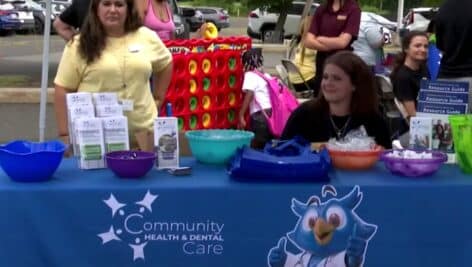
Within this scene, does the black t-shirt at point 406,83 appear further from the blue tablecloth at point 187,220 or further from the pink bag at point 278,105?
the blue tablecloth at point 187,220

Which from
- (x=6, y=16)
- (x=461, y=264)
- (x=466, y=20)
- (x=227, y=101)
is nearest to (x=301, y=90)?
(x=227, y=101)

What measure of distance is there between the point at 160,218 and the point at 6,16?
25765 mm

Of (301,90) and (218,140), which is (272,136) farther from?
(218,140)

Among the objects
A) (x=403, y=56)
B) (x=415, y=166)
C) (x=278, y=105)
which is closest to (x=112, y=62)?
(x=415, y=166)

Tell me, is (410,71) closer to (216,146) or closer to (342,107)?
(342,107)

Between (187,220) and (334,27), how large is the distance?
3.64 m

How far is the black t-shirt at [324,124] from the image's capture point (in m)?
3.62

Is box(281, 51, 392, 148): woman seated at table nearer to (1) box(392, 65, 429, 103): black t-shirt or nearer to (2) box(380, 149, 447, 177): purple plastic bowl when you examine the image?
(2) box(380, 149, 447, 177): purple plastic bowl

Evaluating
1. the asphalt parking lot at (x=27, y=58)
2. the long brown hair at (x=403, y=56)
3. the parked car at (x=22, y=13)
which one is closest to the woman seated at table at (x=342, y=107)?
the long brown hair at (x=403, y=56)

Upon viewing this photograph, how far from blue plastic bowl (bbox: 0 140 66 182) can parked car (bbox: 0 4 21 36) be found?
25.2 metres

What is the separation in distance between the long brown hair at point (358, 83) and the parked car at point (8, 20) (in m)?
24.9

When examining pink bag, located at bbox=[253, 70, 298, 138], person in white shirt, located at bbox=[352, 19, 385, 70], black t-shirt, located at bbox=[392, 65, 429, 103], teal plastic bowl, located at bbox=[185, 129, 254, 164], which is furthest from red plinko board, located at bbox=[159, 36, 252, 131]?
teal plastic bowl, located at bbox=[185, 129, 254, 164]

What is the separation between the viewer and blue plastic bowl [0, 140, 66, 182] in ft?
9.27

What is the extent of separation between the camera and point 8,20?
26828 millimetres
